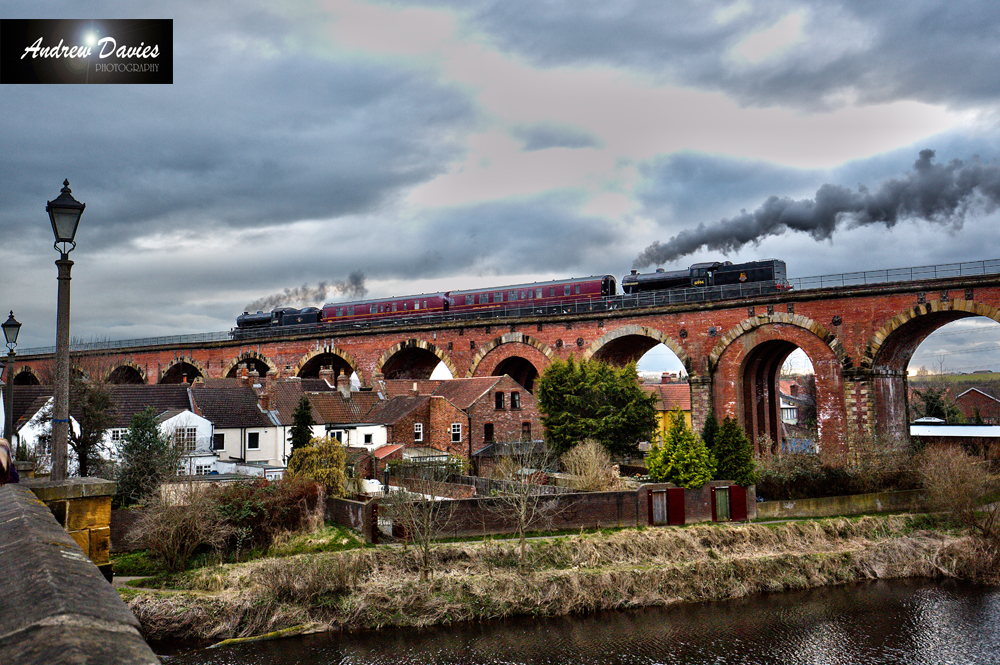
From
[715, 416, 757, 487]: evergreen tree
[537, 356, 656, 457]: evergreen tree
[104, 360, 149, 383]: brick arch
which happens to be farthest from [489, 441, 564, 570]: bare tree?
[104, 360, 149, 383]: brick arch

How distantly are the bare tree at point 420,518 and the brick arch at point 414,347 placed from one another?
19367 millimetres

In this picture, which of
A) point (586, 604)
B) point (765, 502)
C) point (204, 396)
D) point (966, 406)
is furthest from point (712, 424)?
point (966, 406)

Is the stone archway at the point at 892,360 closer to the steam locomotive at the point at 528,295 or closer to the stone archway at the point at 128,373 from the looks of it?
the steam locomotive at the point at 528,295

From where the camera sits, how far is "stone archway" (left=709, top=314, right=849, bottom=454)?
28938 mm

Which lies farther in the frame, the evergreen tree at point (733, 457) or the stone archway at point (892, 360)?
the stone archway at point (892, 360)

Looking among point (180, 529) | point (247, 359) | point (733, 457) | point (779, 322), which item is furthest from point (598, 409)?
point (247, 359)

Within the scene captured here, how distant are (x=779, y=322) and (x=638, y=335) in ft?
21.8

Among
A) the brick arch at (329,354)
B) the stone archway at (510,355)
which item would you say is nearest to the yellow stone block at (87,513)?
the stone archway at (510,355)

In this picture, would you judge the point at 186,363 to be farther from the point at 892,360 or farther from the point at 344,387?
the point at 892,360

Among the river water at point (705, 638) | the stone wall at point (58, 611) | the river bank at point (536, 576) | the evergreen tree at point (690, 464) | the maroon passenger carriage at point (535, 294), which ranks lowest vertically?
the river water at point (705, 638)

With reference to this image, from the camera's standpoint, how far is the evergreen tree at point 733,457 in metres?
23.8

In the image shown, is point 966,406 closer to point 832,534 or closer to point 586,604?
point 832,534

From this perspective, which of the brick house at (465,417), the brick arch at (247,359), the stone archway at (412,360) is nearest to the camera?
the brick house at (465,417)

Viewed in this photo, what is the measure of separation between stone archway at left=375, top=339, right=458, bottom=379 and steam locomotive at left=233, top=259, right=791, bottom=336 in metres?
2.56
